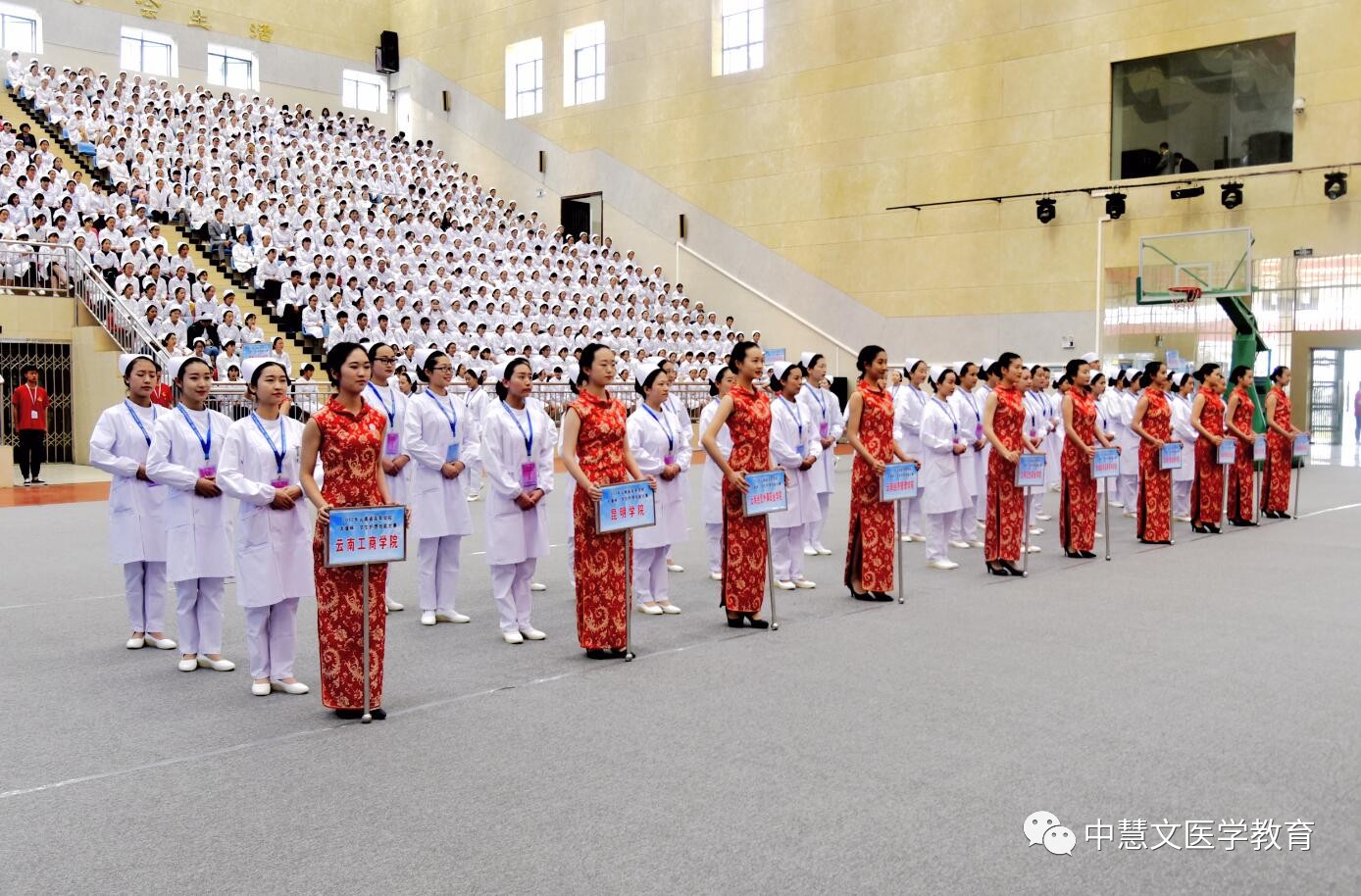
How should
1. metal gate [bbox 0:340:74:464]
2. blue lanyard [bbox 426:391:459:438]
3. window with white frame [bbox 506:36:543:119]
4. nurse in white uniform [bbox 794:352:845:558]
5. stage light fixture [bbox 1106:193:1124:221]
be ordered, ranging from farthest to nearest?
window with white frame [bbox 506:36:543:119]
stage light fixture [bbox 1106:193:1124:221]
metal gate [bbox 0:340:74:464]
nurse in white uniform [bbox 794:352:845:558]
blue lanyard [bbox 426:391:459:438]

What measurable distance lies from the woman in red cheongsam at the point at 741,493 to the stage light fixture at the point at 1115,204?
53.8 feet

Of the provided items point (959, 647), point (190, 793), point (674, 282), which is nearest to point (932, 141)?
point (674, 282)

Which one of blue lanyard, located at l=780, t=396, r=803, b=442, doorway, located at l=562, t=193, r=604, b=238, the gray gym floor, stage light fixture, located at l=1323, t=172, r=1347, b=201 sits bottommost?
the gray gym floor

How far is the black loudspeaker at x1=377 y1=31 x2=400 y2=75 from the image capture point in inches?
1327

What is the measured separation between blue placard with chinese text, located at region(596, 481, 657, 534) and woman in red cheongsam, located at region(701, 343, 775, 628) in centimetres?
90

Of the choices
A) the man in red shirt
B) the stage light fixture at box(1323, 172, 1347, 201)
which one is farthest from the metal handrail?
the stage light fixture at box(1323, 172, 1347, 201)

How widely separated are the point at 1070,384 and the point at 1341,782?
20.3 ft

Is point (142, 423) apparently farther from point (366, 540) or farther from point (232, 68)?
point (232, 68)

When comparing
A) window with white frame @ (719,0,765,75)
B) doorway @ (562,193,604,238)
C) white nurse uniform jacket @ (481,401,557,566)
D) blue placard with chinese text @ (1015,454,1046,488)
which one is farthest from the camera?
doorway @ (562,193,604,238)

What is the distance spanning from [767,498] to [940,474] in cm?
352

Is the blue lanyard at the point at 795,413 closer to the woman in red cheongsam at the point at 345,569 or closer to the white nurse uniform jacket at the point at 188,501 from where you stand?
the white nurse uniform jacket at the point at 188,501

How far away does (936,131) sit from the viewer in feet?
77.6

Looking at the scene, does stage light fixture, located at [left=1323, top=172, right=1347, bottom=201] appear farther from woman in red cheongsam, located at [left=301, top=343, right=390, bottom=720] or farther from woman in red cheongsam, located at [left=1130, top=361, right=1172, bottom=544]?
woman in red cheongsam, located at [left=301, top=343, right=390, bottom=720]

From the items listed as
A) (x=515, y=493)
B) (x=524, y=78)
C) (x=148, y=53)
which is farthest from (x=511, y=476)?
(x=148, y=53)
